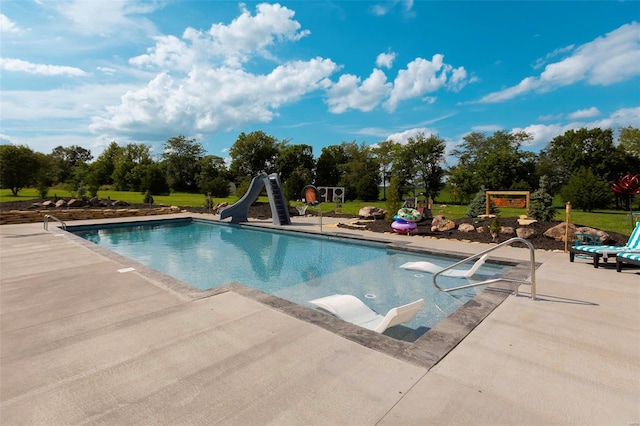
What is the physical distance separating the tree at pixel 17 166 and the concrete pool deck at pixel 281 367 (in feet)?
93.3

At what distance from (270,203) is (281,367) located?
40.3 ft

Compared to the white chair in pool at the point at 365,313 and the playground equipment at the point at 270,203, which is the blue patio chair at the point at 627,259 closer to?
the white chair in pool at the point at 365,313

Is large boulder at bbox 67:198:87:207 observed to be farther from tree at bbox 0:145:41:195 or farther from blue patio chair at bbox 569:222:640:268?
blue patio chair at bbox 569:222:640:268

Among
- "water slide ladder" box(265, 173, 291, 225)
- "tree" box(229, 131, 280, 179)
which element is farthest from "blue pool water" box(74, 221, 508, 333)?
"tree" box(229, 131, 280, 179)

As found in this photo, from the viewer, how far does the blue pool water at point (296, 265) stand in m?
6.18

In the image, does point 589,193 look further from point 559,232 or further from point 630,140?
point 630,140

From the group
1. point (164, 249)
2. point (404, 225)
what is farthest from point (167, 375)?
point (404, 225)

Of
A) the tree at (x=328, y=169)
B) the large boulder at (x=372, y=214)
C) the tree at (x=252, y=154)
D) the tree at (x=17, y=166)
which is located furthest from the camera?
the tree at (x=252, y=154)

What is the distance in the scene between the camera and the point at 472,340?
3.41m

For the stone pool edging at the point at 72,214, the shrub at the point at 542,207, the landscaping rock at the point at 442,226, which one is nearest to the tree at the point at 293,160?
the stone pool edging at the point at 72,214

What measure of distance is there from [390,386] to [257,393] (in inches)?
44.0

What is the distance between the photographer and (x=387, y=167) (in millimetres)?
35656

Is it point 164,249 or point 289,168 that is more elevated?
point 289,168

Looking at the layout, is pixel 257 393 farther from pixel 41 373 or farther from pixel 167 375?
pixel 41 373
